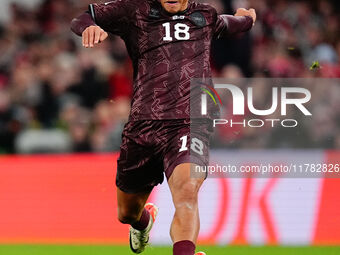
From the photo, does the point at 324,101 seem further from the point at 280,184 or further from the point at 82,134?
the point at 82,134

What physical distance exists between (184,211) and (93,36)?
1.40 meters

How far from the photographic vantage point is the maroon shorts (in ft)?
20.2

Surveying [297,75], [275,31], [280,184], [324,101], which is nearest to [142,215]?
[280,184]

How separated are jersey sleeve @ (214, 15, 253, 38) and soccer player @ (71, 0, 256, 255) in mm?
21

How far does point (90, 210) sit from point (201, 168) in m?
3.47

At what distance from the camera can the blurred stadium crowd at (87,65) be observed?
11.0m

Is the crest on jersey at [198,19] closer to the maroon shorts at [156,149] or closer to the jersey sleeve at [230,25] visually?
the jersey sleeve at [230,25]

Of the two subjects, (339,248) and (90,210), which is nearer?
(339,248)

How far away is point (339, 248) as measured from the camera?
8.62 meters

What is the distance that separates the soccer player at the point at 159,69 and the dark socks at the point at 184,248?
52 centimetres

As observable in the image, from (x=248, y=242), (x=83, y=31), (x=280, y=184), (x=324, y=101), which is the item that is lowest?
(x=248, y=242)

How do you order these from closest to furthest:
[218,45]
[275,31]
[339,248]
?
1. [339,248]
2. [218,45]
3. [275,31]

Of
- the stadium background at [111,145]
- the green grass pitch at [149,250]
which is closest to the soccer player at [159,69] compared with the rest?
the green grass pitch at [149,250]

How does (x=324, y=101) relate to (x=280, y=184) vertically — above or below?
above
